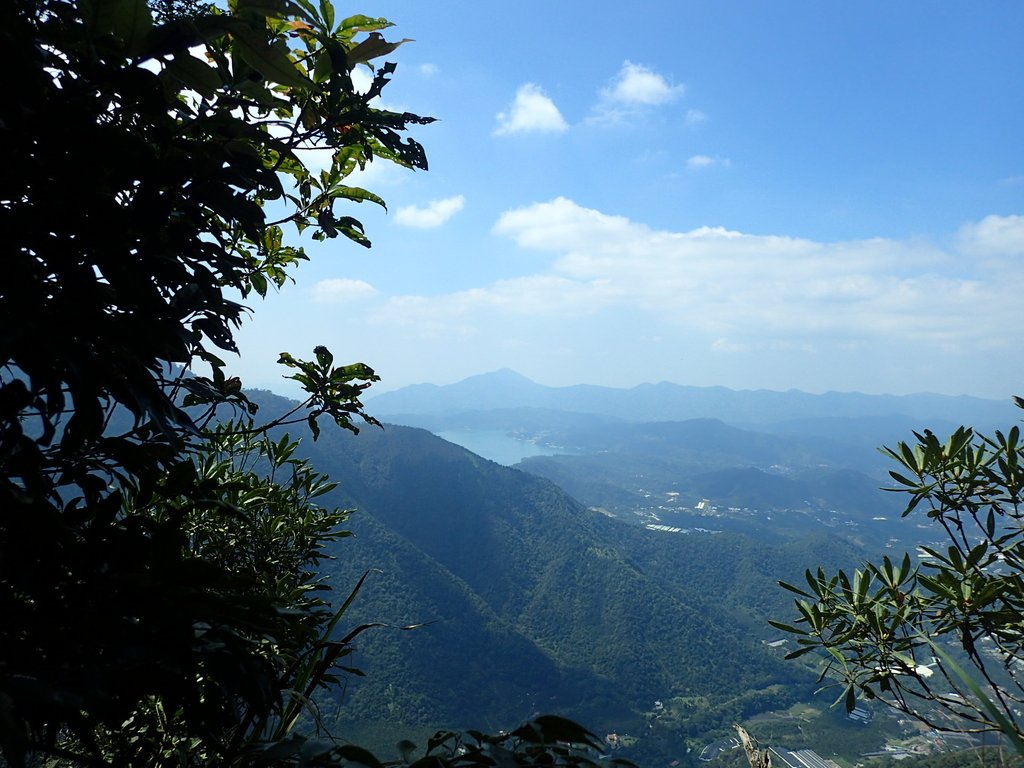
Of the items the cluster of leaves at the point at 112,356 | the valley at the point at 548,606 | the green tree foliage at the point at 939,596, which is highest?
the cluster of leaves at the point at 112,356

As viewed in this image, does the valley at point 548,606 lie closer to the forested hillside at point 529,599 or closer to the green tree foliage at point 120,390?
the forested hillside at point 529,599

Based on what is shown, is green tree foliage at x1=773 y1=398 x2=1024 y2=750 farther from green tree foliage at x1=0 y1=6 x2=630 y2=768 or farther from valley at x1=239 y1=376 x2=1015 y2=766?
valley at x1=239 y1=376 x2=1015 y2=766

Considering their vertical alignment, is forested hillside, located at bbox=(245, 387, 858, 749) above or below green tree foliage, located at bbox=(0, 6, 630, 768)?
below

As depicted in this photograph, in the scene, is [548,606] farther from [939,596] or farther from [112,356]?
[112,356]

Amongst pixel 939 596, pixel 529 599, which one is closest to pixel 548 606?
pixel 529 599

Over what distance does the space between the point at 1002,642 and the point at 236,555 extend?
3.74m

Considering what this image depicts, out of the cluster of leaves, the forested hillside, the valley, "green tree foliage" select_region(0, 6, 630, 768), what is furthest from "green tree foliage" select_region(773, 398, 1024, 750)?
the forested hillside

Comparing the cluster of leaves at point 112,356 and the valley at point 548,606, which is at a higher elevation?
the cluster of leaves at point 112,356

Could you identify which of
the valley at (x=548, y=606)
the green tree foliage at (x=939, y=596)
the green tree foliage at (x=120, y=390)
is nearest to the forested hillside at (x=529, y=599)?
the valley at (x=548, y=606)

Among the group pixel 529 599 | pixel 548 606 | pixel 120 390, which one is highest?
pixel 120 390

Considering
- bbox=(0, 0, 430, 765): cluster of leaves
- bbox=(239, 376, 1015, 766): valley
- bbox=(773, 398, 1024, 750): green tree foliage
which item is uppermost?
bbox=(0, 0, 430, 765): cluster of leaves

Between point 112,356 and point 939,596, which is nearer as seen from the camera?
point 112,356

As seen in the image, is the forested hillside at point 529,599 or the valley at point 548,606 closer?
the valley at point 548,606

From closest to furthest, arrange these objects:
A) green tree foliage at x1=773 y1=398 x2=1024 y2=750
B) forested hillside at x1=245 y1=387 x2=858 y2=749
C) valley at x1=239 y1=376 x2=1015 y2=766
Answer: green tree foliage at x1=773 y1=398 x2=1024 y2=750
valley at x1=239 y1=376 x2=1015 y2=766
forested hillside at x1=245 y1=387 x2=858 y2=749
